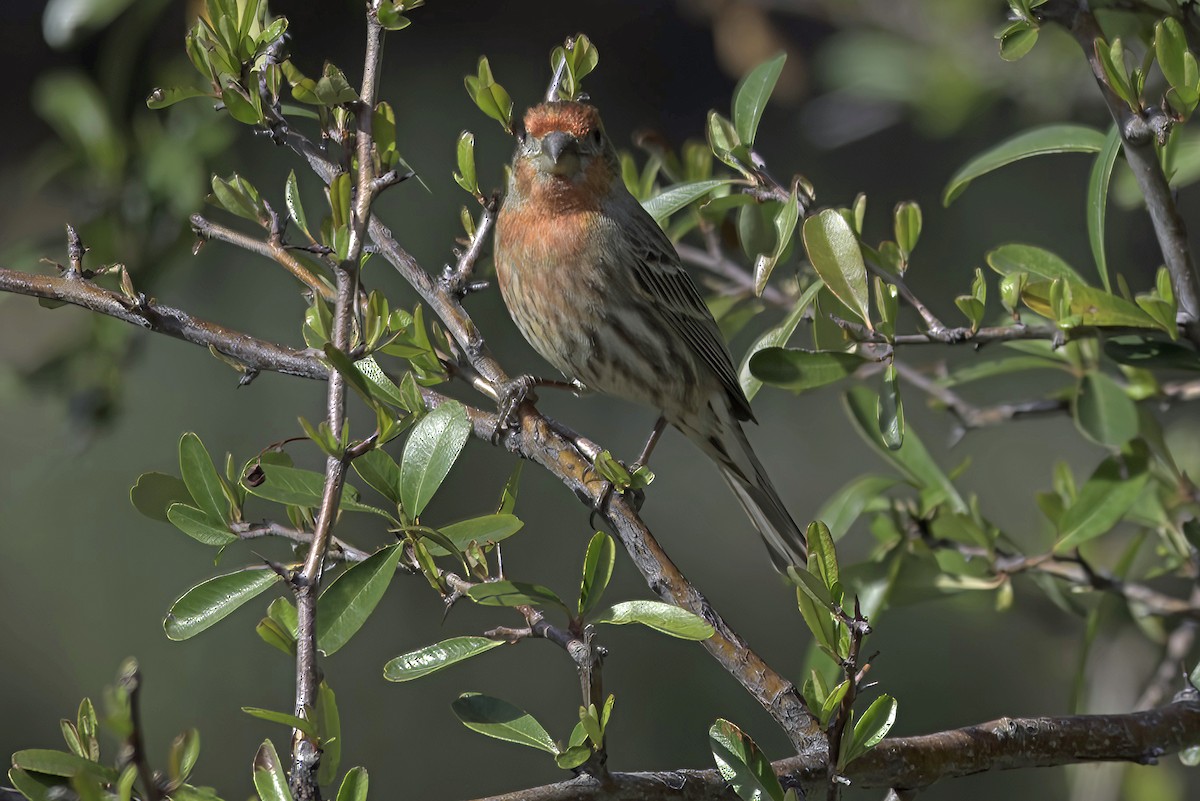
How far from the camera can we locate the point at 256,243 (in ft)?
7.47

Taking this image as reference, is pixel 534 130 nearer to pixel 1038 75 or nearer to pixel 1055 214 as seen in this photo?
pixel 1038 75

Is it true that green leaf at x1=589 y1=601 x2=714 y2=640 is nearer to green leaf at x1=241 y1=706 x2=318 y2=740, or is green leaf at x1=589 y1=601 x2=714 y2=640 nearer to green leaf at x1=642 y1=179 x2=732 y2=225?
green leaf at x1=241 y1=706 x2=318 y2=740

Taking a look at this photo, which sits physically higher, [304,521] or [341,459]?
[341,459]

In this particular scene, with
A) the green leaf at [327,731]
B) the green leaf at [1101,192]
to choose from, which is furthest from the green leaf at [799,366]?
the green leaf at [327,731]

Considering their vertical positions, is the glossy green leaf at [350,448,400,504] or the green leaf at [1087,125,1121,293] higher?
the green leaf at [1087,125,1121,293]

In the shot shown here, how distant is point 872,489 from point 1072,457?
3.29m

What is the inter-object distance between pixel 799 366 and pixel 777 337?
0.56 feet

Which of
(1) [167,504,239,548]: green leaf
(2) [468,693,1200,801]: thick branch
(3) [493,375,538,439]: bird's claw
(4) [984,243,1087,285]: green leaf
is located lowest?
(2) [468,693,1200,801]: thick branch

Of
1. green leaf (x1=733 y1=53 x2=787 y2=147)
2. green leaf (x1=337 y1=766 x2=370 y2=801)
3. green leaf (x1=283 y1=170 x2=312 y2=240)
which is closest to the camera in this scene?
green leaf (x1=337 y1=766 x2=370 y2=801)

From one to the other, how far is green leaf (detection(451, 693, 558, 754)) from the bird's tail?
1.85 meters

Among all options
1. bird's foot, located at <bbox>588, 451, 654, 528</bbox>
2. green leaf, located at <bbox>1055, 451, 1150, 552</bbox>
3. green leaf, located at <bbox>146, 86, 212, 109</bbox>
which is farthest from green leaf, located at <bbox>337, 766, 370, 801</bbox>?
green leaf, located at <bbox>1055, 451, 1150, 552</bbox>

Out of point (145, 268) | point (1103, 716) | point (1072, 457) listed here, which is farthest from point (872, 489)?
point (1072, 457)

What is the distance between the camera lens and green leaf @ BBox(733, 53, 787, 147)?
2.65 metres

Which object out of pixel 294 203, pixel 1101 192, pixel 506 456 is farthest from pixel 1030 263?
pixel 506 456
